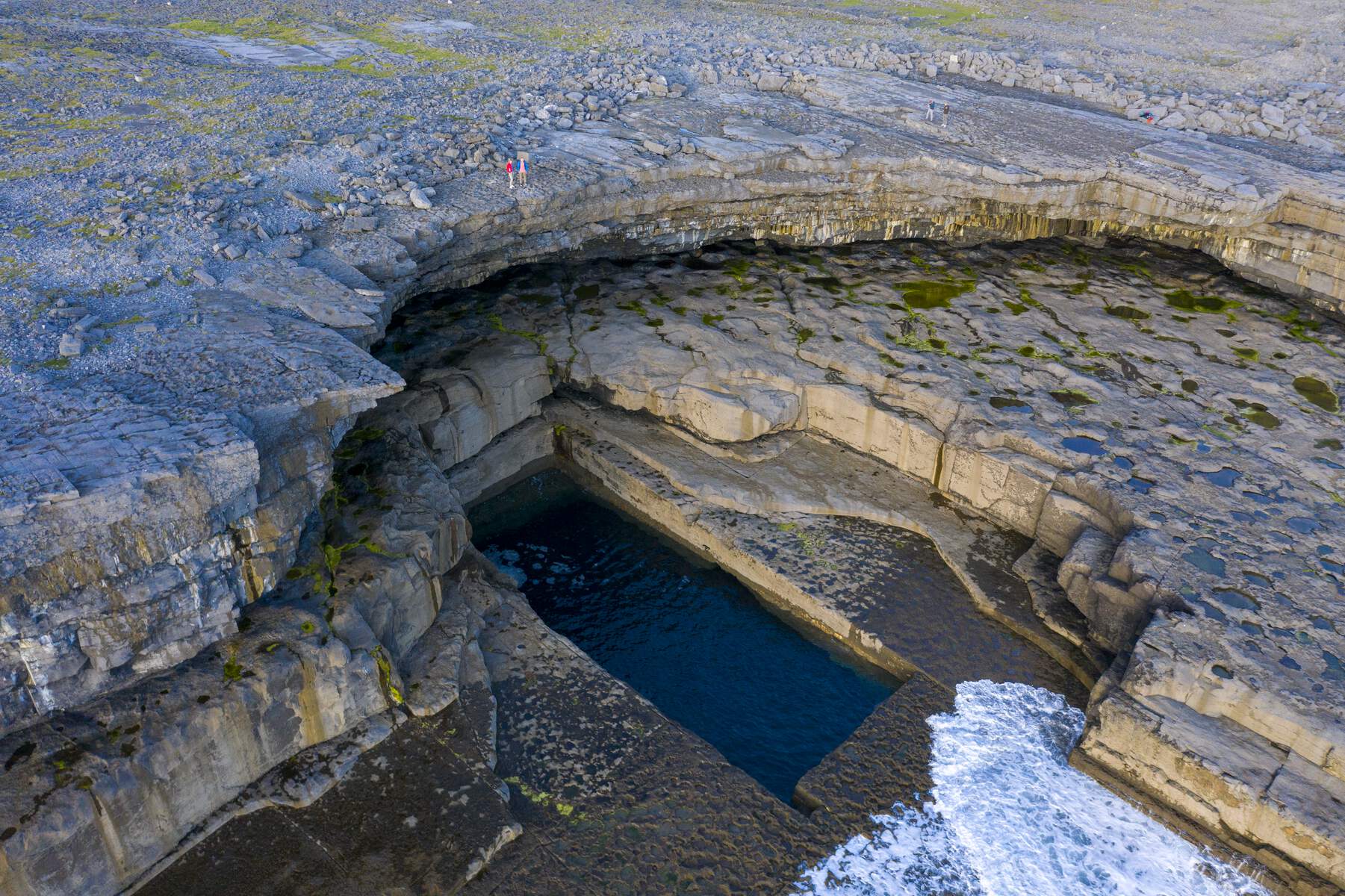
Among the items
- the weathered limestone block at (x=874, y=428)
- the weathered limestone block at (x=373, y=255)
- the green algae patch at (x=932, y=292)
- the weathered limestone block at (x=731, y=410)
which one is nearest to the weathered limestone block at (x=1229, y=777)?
the weathered limestone block at (x=874, y=428)

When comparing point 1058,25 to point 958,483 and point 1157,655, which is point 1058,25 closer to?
point 958,483

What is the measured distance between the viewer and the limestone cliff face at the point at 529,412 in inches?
342

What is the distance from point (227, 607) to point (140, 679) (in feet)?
3.47

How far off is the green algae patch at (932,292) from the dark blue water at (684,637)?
694 centimetres

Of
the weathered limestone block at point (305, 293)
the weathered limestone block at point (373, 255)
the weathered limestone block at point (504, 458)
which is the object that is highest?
the weathered limestone block at point (373, 255)

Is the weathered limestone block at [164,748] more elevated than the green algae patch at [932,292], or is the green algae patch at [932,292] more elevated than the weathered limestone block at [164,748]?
the green algae patch at [932,292]

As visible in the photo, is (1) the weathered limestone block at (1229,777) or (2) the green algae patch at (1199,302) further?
(2) the green algae patch at (1199,302)

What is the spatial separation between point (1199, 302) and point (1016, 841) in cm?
1238

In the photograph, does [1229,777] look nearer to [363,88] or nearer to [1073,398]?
[1073,398]

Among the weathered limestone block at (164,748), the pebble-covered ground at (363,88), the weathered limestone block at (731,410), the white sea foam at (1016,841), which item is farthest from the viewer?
the weathered limestone block at (731,410)

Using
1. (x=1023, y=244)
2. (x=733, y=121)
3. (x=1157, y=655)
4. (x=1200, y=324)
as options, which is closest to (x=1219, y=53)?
(x=1023, y=244)

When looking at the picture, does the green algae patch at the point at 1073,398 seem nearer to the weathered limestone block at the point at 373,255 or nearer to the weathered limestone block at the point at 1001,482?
the weathered limestone block at the point at 1001,482

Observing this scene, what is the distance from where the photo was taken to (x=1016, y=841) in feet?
35.1

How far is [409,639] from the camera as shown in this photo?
1220cm
